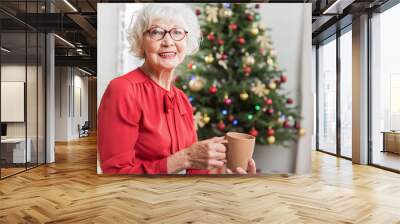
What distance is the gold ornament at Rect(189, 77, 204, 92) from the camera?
5.50m

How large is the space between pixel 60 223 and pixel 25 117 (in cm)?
355

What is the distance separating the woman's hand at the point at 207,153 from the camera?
5.46m

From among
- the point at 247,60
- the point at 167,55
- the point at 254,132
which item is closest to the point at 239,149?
the point at 254,132

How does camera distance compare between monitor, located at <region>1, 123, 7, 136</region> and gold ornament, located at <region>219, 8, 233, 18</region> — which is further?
monitor, located at <region>1, 123, 7, 136</region>

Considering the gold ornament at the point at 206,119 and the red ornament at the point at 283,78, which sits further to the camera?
the red ornament at the point at 283,78

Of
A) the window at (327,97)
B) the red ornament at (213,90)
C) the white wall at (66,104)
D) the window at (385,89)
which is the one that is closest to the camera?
the red ornament at (213,90)

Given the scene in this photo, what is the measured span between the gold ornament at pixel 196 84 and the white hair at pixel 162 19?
0.39 metres

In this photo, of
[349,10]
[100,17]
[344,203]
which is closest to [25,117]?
[100,17]

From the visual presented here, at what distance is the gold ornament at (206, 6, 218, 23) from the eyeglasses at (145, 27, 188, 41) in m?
0.44

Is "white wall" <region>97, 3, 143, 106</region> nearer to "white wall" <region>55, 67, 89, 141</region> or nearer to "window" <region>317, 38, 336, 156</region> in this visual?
"window" <region>317, 38, 336, 156</region>

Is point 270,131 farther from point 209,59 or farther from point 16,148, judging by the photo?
point 16,148

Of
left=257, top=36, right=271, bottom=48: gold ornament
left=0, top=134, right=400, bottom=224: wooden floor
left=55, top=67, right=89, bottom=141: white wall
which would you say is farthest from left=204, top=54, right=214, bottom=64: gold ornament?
left=55, top=67, right=89, bottom=141: white wall

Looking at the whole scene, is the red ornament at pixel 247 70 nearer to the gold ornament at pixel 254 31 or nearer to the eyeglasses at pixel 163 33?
the gold ornament at pixel 254 31

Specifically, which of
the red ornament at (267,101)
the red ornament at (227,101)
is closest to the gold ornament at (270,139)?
the red ornament at (267,101)
